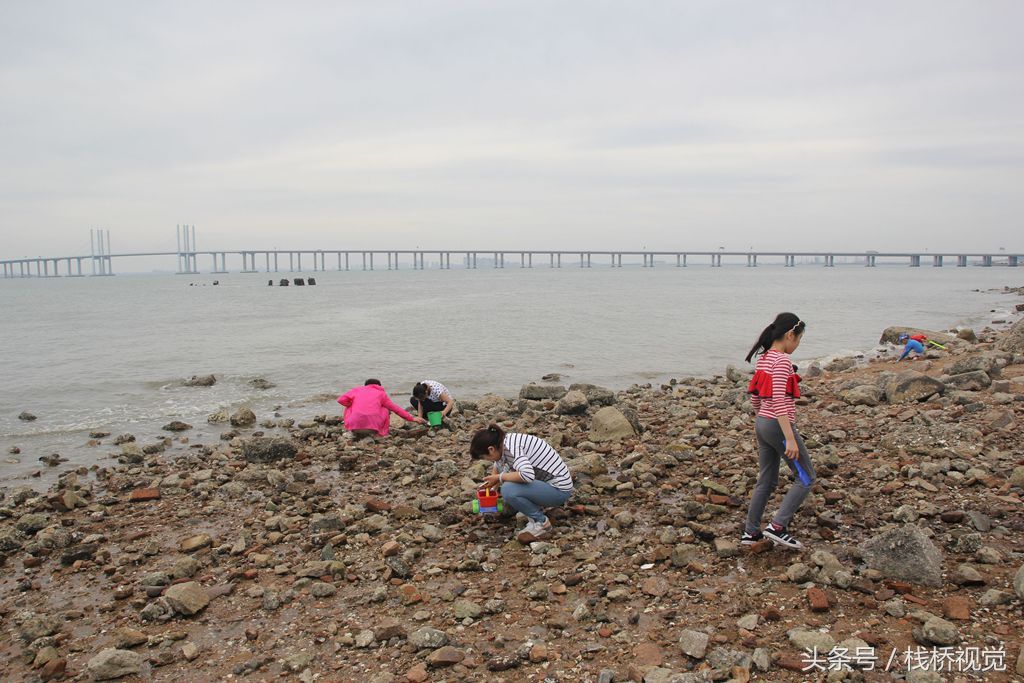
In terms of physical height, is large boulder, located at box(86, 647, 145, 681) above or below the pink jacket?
below

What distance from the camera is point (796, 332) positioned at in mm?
5594

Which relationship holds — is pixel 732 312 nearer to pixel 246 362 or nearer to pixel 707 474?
pixel 246 362

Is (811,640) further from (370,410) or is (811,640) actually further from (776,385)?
(370,410)

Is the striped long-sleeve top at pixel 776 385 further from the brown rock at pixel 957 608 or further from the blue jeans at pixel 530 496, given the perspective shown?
the blue jeans at pixel 530 496

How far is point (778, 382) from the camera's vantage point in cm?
560

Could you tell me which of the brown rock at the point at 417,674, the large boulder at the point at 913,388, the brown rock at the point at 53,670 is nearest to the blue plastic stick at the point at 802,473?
the brown rock at the point at 417,674

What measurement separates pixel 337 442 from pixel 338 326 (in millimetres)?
30853

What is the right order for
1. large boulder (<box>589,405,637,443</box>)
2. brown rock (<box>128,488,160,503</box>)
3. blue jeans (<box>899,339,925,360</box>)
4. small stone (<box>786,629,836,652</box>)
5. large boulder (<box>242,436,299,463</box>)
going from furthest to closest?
blue jeans (<box>899,339,925,360</box>), large boulder (<box>242,436,299,463</box>), large boulder (<box>589,405,637,443</box>), brown rock (<box>128,488,160,503</box>), small stone (<box>786,629,836,652</box>)

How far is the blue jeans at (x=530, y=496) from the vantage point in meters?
6.84

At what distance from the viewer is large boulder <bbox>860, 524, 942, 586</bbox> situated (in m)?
5.12

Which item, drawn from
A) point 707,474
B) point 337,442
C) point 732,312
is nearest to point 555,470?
point 707,474

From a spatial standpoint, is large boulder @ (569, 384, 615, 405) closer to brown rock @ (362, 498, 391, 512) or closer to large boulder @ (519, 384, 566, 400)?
large boulder @ (519, 384, 566, 400)

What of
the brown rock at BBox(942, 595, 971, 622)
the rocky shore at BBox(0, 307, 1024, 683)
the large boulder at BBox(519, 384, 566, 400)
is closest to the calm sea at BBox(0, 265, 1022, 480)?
the large boulder at BBox(519, 384, 566, 400)

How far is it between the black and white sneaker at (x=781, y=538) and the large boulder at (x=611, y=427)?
15.0ft
